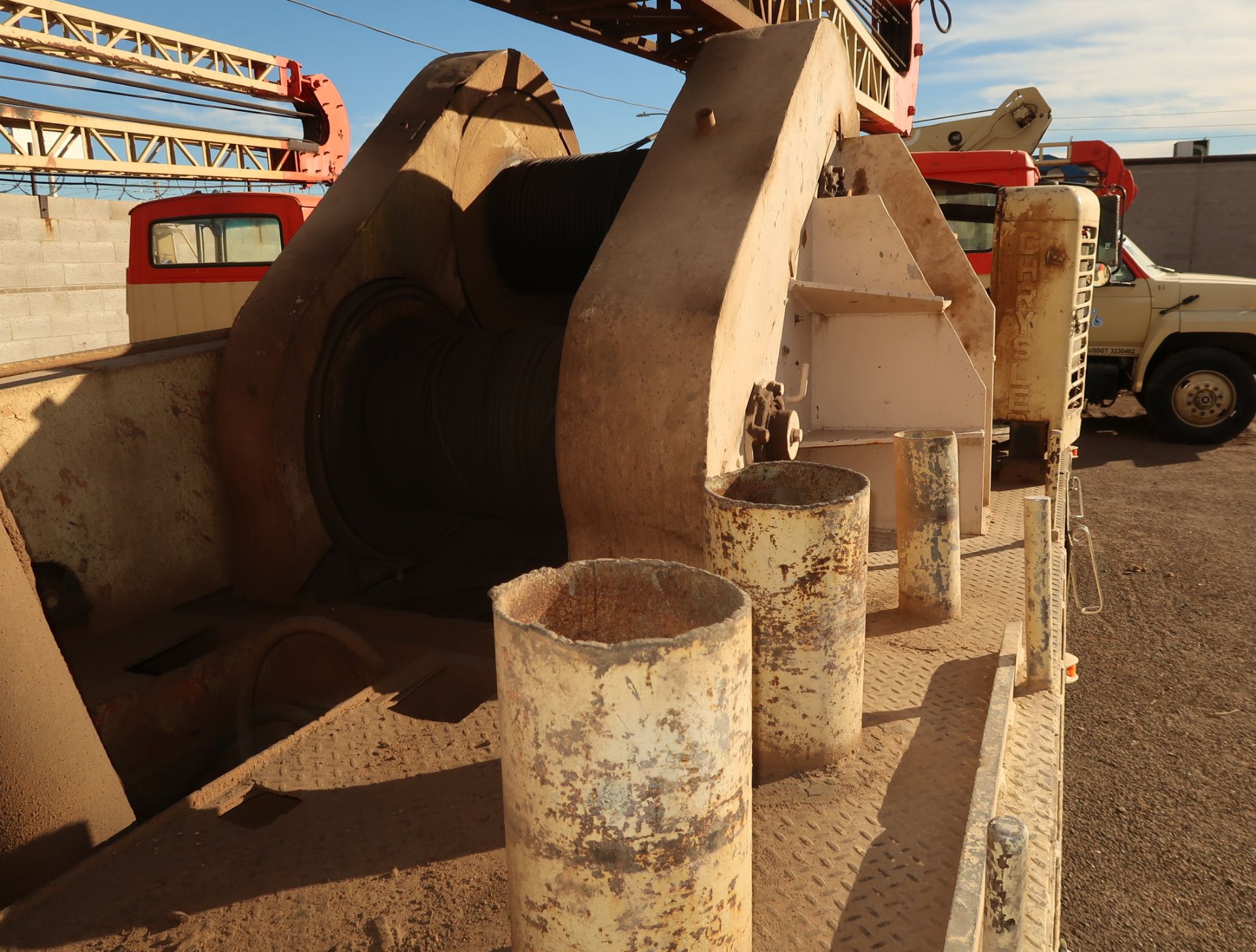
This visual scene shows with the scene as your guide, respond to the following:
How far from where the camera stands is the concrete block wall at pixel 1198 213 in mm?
22938

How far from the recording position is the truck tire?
9875mm

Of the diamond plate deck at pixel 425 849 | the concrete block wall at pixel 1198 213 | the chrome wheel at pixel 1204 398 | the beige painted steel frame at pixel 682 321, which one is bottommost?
the diamond plate deck at pixel 425 849

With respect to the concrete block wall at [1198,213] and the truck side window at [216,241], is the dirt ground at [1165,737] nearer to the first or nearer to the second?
the truck side window at [216,241]

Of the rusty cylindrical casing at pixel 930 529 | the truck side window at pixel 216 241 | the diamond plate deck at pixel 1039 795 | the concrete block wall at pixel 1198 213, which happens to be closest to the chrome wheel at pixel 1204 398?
the rusty cylindrical casing at pixel 930 529

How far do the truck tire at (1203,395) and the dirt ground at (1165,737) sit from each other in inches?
89.4

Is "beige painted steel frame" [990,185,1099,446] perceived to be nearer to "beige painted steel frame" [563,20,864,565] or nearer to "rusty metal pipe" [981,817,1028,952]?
"beige painted steel frame" [563,20,864,565]

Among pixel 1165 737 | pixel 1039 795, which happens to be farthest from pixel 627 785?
pixel 1165 737

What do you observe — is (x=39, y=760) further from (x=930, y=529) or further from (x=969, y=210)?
(x=969, y=210)

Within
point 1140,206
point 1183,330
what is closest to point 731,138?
point 1183,330

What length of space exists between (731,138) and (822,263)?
0.84 metres

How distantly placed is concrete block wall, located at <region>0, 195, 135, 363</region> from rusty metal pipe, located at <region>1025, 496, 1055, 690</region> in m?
11.8

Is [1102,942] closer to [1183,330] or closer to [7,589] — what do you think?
[7,589]

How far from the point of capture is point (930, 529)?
333 centimetres

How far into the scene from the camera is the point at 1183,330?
9.84 m
